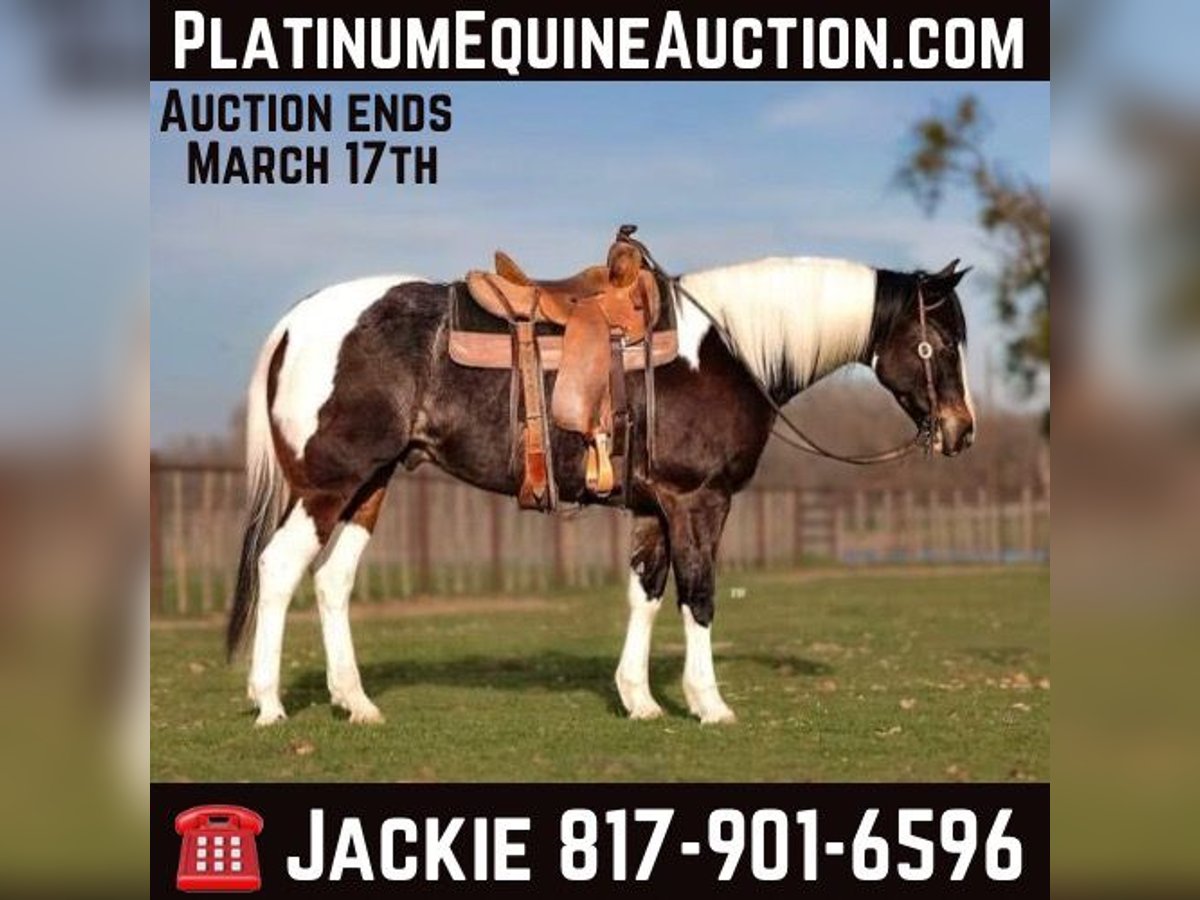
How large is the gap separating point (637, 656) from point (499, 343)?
1942mm

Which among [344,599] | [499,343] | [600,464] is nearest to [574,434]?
[600,464]

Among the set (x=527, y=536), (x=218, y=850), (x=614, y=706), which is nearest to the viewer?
(x=218, y=850)

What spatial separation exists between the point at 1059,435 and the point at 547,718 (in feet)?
15.2

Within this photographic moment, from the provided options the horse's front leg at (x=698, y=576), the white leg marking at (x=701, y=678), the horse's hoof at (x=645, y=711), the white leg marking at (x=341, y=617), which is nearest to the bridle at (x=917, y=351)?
the horse's front leg at (x=698, y=576)

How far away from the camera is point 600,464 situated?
8367 millimetres

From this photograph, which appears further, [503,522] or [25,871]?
[503,522]

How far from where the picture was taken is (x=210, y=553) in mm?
17734

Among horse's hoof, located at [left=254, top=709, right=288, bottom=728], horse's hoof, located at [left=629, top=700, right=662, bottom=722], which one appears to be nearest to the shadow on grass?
horse's hoof, located at [left=629, top=700, right=662, bottom=722]

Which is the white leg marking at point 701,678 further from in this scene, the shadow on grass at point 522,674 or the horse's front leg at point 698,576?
the shadow on grass at point 522,674

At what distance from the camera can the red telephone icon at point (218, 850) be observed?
17.7 feet

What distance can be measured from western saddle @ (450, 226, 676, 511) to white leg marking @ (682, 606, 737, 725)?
824 millimetres

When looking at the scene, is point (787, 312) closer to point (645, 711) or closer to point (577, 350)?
point (577, 350)

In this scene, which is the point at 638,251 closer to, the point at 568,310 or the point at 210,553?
the point at 568,310

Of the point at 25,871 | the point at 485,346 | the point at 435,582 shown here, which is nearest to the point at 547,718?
the point at 485,346
